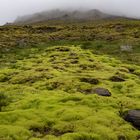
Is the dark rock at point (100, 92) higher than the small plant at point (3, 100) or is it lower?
lower

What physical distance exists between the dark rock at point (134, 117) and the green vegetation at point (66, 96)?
1.37 ft

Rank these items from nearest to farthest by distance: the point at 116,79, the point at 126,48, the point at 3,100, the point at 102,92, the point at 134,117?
the point at 134,117
the point at 3,100
the point at 102,92
the point at 116,79
the point at 126,48

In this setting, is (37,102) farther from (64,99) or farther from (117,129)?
(117,129)

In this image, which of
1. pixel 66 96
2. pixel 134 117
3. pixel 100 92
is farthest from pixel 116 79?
pixel 134 117

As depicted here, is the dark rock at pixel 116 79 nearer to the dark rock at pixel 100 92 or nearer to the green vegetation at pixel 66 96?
the green vegetation at pixel 66 96

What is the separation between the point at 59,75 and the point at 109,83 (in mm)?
5358

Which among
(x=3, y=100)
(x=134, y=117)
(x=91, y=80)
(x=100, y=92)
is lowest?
(x=91, y=80)

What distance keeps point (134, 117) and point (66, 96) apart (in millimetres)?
6769

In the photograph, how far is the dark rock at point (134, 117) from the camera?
84.0ft

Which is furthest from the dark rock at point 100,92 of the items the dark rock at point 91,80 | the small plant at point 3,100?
the small plant at point 3,100

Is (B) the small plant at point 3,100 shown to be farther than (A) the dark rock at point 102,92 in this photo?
No

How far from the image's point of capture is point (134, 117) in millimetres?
25969

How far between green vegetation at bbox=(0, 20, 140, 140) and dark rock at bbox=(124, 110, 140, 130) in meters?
0.42

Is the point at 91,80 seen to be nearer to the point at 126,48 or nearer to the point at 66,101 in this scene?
the point at 66,101
